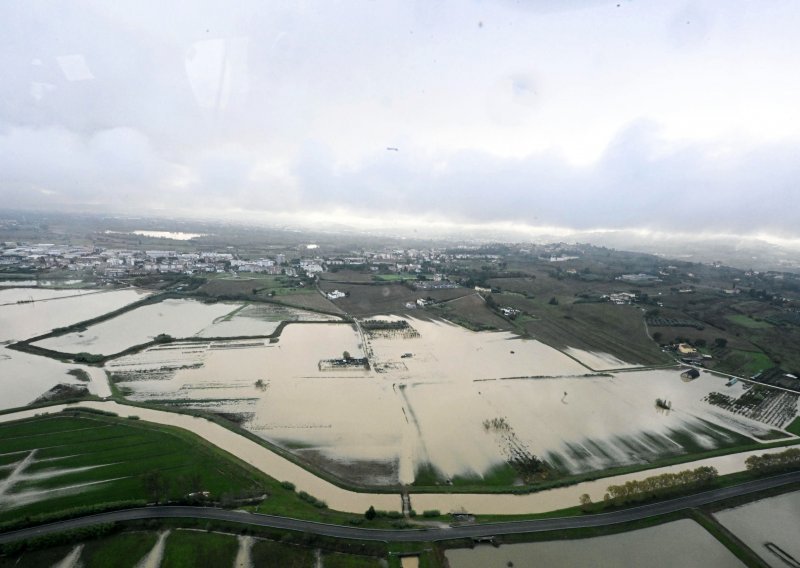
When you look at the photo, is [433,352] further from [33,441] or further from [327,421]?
[33,441]

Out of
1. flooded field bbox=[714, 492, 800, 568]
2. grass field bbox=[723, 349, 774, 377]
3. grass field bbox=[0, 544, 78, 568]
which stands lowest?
flooded field bbox=[714, 492, 800, 568]

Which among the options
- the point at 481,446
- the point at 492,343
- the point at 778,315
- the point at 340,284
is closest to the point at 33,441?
the point at 481,446

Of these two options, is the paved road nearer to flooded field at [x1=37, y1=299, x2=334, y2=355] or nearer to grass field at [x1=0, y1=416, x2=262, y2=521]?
grass field at [x1=0, y1=416, x2=262, y2=521]

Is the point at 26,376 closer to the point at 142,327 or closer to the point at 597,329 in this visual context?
the point at 142,327

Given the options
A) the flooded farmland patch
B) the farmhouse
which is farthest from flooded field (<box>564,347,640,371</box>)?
the flooded farmland patch

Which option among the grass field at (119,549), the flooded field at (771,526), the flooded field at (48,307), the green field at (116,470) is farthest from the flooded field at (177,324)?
the flooded field at (771,526)

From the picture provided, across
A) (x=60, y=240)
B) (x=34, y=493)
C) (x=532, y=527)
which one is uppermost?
(x=60, y=240)
